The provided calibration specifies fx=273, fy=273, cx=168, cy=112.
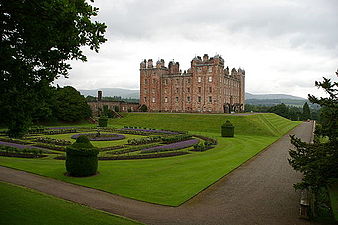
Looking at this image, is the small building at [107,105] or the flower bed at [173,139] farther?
the small building at [107,105]

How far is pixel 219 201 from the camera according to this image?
42.2 feet

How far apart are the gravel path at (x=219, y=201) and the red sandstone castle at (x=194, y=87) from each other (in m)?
48.2

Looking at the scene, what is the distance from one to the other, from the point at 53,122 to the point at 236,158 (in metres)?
40.8

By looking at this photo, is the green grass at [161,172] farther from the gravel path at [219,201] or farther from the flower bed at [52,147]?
the flower bed at [52,147]

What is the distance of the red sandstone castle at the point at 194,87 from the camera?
6494cm

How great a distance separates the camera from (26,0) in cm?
730

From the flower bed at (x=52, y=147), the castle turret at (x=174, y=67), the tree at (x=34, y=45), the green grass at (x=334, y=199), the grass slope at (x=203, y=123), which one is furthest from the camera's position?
the castle turret at (x=174, y=67)

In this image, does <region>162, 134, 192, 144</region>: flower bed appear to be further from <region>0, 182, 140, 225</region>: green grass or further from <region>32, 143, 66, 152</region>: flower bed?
<region>0, 182, 140, 225</region>: green grass

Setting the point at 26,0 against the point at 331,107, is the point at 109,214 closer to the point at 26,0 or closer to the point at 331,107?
the point at 26,0

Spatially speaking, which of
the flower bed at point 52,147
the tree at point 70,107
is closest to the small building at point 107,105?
the tree at point 70,107

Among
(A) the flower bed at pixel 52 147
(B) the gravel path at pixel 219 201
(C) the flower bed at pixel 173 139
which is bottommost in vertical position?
(B) the gravel path at pixel 219 201

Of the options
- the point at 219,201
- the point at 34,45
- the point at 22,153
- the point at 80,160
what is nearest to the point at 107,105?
the point at 22,153

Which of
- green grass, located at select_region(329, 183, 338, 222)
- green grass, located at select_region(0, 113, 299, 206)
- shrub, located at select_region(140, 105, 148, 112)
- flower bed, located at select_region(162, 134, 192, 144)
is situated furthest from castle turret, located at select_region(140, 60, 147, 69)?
green grass, located at select_region(329, 183, 338, 222)

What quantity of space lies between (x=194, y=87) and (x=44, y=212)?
2346 inches
